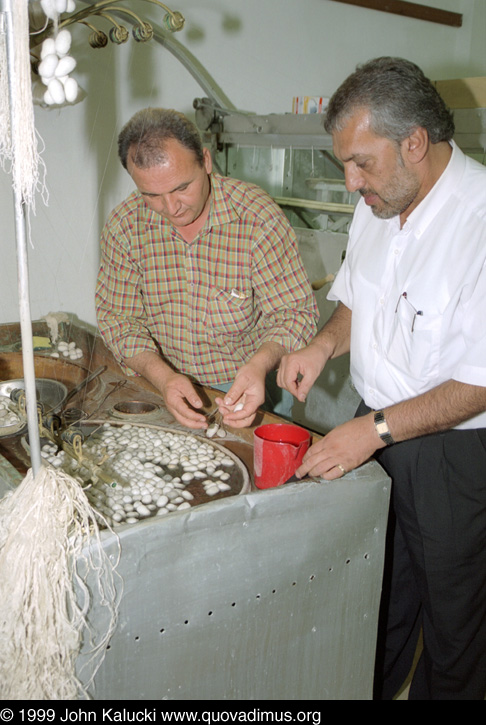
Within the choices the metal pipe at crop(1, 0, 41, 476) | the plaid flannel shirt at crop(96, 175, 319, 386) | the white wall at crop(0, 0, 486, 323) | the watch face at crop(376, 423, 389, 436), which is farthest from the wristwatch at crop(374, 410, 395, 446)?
the white wall at crop(0, 0, 486, 323)

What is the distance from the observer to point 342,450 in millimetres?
1201

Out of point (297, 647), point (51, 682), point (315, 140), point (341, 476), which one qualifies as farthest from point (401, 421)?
point (315, 140)

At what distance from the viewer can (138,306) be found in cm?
191

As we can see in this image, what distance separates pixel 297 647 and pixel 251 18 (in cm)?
297

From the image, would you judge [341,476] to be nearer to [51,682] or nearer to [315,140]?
[51,682]

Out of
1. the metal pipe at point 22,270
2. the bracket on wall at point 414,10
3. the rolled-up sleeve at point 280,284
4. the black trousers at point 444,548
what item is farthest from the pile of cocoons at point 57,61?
the bracket on wall at point 414,10

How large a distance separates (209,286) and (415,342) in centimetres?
70

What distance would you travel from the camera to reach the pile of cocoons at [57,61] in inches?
41.2

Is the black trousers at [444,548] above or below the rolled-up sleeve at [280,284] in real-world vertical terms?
below

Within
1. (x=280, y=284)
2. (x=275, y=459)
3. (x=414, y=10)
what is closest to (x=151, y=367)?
(x=280, y=284)

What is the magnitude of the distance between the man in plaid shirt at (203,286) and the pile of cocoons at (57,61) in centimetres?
55

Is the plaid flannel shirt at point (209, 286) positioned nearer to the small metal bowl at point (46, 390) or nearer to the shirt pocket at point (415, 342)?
the small metal bowl at point (46, 390)
